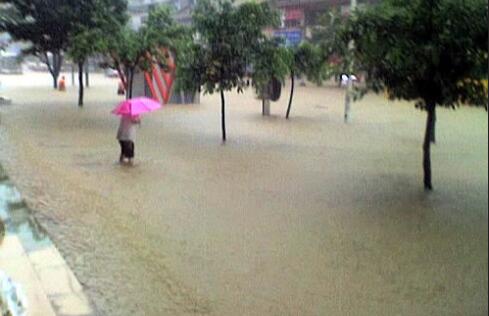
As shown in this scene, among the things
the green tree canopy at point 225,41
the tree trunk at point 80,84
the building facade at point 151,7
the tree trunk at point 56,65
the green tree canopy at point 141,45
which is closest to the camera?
the building facade at point 151,7

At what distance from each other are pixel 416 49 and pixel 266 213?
0.84 m

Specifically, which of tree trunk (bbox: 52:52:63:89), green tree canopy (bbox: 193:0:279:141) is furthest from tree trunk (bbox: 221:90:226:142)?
tree trunk (bbox: 52:52:63:89)

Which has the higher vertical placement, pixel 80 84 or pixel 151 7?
pixel 151 7

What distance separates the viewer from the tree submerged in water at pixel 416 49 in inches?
59.8

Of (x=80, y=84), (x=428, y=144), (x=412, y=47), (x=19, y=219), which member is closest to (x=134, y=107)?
(x=80, y=84)

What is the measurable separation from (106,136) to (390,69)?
6.93 feet

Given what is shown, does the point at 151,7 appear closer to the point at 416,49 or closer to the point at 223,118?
the point at 416,49

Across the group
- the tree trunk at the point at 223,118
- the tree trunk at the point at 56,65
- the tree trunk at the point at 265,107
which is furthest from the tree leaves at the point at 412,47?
the tree trunk at the point at 265,107

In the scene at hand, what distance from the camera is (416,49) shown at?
178 centimetres

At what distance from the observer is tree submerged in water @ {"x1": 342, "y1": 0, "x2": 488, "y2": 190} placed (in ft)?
4.98

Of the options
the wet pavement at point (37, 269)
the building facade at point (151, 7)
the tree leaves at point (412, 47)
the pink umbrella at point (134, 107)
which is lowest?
the wet pavement at point (37, 269)

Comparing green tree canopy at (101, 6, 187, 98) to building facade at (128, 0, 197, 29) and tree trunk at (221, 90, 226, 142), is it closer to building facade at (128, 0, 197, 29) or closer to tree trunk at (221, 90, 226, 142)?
building facade at (128, 0, 197, 29)

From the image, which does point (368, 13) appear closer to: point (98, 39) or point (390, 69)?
point (390, 69)

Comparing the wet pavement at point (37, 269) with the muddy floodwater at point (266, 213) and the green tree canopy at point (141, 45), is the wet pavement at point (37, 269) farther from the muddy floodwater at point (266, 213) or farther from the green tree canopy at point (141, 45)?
the green tree canopy at point (141, 45)
